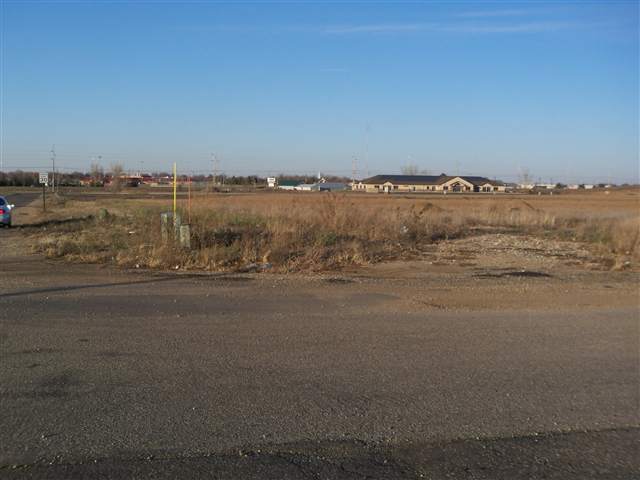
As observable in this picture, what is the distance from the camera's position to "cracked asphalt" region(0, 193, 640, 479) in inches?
188

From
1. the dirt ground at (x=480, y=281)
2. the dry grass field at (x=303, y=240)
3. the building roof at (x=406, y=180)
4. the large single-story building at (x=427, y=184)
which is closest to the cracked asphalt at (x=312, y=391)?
the dirt ground at (x=480, y=281)

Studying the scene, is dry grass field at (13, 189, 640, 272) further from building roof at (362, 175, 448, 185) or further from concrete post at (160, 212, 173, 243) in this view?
building roof at (362, 175, 448, 185)

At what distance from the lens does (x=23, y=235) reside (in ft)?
84.1

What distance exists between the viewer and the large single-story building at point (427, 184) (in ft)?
481

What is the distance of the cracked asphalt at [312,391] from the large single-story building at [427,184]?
5232 inches

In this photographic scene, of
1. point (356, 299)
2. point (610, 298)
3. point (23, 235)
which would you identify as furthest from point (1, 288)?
point (23, 235)

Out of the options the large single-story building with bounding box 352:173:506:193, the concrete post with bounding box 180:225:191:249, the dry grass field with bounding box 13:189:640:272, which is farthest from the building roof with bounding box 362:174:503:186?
the concrete post with bounding box 180:225:191:249

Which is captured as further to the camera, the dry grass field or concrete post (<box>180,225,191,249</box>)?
concrete post (<box>180,225,191,249</box>)

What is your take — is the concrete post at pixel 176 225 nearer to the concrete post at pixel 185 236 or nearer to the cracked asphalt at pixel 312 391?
the concrete post at pixel 185 236

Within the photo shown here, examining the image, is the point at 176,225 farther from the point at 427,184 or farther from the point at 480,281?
the point at 427,184

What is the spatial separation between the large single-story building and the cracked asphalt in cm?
13288

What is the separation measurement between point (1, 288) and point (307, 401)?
8.34m

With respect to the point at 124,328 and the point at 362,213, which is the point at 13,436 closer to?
the point at 124,328

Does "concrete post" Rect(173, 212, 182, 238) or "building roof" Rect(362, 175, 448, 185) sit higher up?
"building roof" Rect(362, 175, 448, 185)
